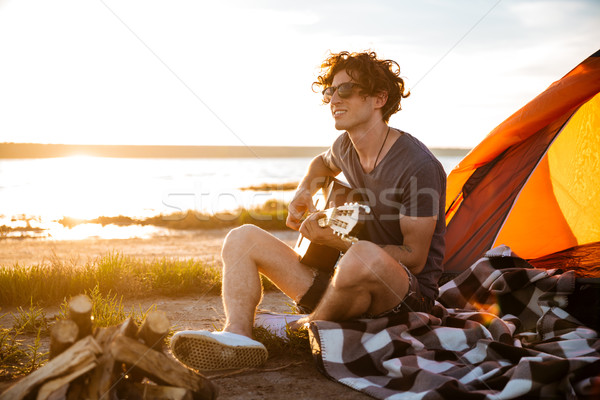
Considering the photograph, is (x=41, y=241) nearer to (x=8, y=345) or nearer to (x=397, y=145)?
(x=8, y=345)

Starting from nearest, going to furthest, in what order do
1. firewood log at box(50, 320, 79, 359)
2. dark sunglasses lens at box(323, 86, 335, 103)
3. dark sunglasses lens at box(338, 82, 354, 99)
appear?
firewood log at box(50, 320, 79, 359), dark sunglasses lens at box(338, 82, 354, 99), dark sunglasses lens at box(323, 86, 335, 103)

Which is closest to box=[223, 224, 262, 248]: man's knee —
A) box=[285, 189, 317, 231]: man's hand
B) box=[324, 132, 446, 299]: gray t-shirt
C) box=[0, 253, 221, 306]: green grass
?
box=[285, 189, 317, 231]: man's hand

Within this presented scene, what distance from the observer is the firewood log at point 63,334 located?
2.09 metres

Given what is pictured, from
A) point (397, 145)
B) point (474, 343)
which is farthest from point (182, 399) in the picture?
point (397, 145)

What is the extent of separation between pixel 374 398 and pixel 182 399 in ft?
3.38

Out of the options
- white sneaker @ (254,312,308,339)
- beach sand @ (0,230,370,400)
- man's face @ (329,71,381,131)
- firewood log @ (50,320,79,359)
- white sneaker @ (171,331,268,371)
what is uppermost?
man's face @ (329,71,381,131)

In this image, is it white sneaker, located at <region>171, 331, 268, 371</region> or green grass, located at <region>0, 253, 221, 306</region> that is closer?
white sneaker, located at <region>171, 331, 268, 371</region>

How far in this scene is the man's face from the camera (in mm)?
3617

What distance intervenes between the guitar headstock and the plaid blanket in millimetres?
552

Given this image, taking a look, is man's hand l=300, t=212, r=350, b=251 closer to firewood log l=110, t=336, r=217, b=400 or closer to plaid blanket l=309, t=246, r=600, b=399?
plaid blanket l=309, t=246, r=600, b=399

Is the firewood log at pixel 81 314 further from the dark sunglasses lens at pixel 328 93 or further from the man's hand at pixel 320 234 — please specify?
the dark sunglasses lens at pixel 328 93

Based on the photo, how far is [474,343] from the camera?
10.0ft

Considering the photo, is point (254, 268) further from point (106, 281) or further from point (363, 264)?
point (106, 281)

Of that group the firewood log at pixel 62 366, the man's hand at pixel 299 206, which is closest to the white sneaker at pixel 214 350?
the firewood log at pixel 62 366
